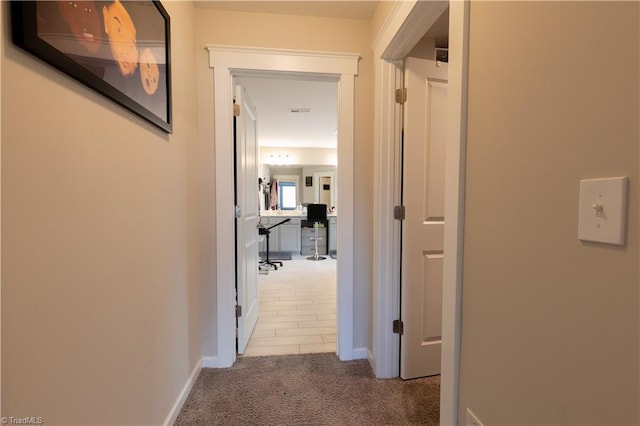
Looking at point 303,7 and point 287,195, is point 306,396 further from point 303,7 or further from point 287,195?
point 287,195

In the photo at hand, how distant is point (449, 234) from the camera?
0.93 meters

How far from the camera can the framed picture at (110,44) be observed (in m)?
0.63

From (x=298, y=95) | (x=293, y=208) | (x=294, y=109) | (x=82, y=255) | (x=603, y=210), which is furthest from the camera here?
(x=293, y=208)

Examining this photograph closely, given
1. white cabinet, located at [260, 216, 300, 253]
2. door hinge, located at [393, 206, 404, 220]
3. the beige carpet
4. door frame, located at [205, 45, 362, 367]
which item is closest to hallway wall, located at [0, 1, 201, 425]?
the beige carpet

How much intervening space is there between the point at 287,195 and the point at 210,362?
491 cm

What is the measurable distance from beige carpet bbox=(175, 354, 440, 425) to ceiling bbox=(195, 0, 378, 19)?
2.38m

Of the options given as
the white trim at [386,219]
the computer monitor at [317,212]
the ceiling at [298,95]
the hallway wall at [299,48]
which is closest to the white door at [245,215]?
the hallway wall at [299,48]

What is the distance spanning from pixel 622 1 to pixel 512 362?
79 centimetres

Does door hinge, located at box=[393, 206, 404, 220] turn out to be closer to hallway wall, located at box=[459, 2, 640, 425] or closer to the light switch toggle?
hallway wall, located at box=[459, 2, 640, 425]

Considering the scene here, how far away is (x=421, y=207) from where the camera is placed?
1.65 meters

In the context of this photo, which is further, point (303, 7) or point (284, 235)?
point (284, 235)

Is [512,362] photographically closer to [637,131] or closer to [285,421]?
[637,131]

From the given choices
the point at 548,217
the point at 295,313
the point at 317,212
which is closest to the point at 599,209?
the point at 548,217

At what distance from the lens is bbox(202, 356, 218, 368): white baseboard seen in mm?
1813
